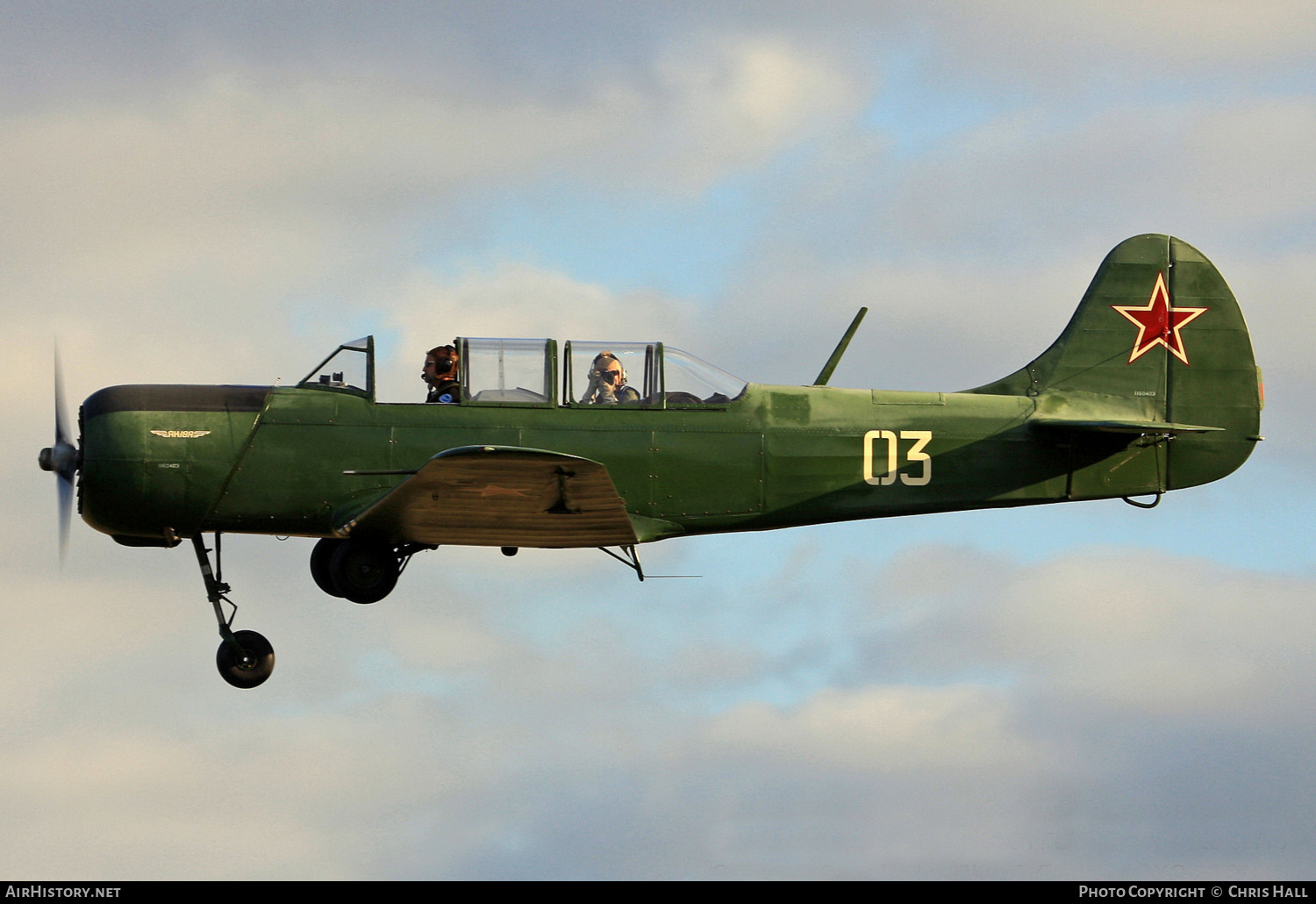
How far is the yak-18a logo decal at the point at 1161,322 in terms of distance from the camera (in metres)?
17.3

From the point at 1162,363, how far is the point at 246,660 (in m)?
8.91

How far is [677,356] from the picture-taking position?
1573 centimetres

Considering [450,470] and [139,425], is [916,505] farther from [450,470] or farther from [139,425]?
[139,425]

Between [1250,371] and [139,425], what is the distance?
1017cm

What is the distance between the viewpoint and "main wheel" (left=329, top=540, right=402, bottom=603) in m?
15.2

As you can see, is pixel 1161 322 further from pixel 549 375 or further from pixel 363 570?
pixel 363 570

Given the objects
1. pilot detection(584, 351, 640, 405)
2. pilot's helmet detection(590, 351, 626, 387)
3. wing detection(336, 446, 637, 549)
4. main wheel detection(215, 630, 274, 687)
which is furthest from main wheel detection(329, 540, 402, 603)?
pilot's helmet detection(590, 351, 626, 387)

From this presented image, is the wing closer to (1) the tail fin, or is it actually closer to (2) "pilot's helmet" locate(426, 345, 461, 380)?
(2) "pilot's helmet" locate(426, 345, 461, 380)

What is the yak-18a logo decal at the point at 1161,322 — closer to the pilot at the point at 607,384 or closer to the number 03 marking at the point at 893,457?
the number 03 marking at the point at 893,457

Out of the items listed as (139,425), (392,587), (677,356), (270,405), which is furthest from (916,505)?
(139,425)

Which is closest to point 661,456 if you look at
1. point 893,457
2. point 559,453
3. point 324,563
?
point 559,453

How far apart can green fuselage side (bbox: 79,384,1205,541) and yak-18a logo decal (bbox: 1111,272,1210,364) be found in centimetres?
117
